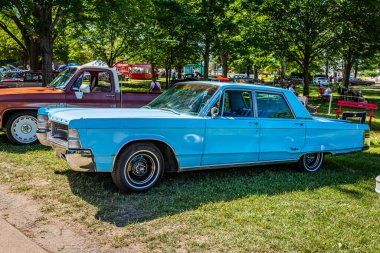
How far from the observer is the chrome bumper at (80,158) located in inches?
195

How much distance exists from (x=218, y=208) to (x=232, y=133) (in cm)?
154

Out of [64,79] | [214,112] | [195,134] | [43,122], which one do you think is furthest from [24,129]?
[214,112]

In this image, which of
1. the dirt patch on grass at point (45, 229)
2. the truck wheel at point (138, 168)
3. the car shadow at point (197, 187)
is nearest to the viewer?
the dirt patch on grass at point (45, 229)

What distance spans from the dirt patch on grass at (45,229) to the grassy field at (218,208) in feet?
0.38

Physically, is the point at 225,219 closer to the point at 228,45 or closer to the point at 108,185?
the point at 108,185

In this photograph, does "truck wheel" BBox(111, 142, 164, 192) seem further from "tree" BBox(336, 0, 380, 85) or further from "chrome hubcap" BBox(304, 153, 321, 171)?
"tree" BBox(336, 0, 380, 85)

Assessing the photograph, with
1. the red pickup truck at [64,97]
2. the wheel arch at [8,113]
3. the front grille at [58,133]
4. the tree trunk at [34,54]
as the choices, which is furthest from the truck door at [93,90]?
the tree trunk at [34,54]

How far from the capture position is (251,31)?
21656mm

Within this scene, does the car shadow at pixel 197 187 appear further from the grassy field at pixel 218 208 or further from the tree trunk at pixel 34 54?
the tree trunk at pixel 34 54

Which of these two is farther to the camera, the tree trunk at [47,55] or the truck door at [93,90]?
the tree trunk at [47,55]

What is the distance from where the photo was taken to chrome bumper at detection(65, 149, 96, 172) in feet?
16.3

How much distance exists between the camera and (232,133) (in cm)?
614

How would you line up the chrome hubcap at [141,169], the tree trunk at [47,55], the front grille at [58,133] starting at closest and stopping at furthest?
the chrome hubcap at [141,169] → the front grille at [58,133] → the tree trunk at [47,55]

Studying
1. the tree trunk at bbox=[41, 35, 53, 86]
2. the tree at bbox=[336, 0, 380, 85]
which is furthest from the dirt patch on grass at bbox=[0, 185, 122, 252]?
the tree at bbox=[336, 0, 380, 85]
